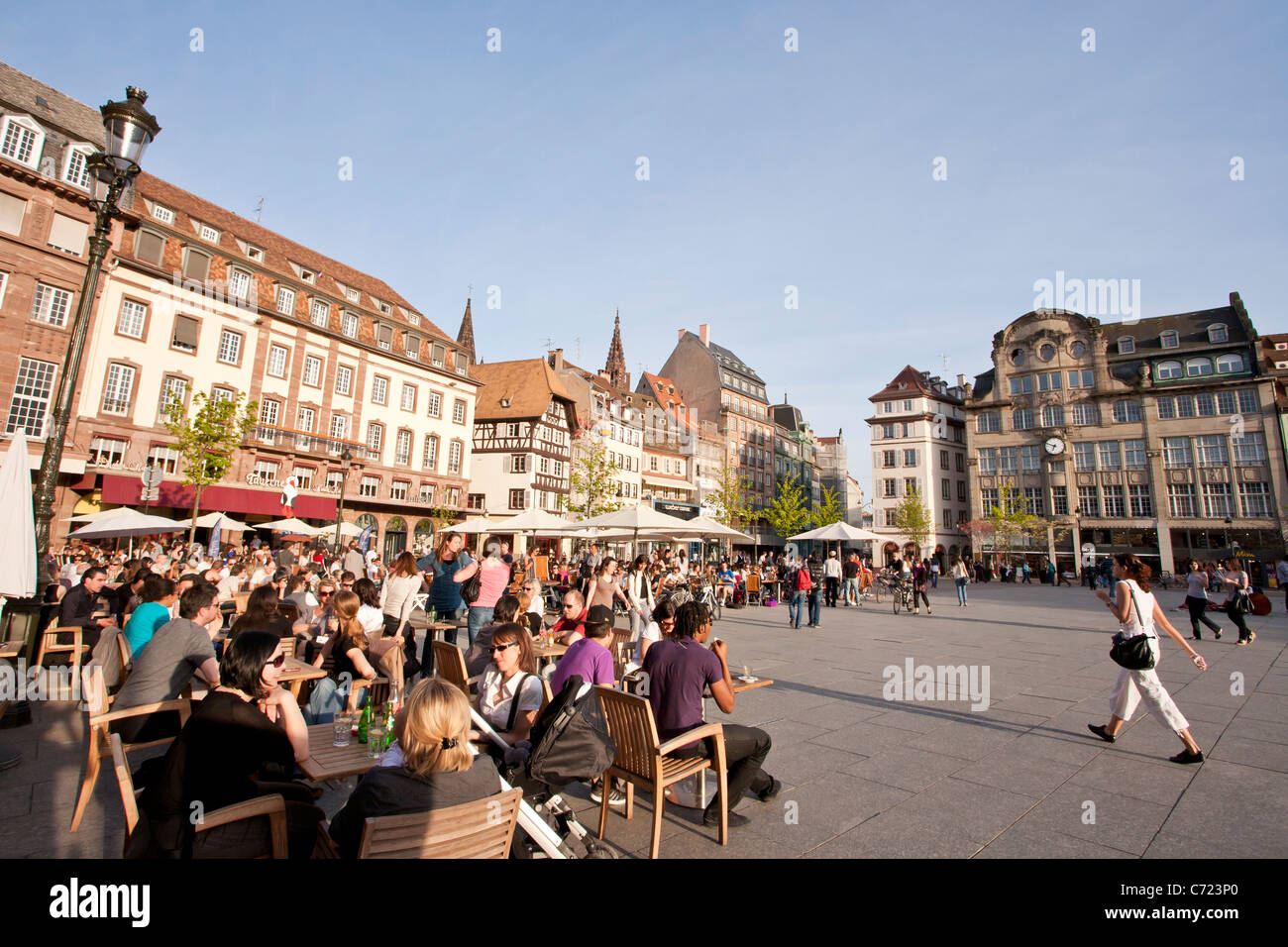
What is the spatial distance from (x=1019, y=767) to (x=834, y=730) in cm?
176

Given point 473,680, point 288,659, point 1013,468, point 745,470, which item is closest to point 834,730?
point 473,680

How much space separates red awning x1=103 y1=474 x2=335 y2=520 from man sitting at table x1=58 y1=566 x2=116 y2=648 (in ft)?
74.8

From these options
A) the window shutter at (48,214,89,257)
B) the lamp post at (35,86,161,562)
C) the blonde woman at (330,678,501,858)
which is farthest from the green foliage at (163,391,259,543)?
the blonde woman at (330,678,501,858)

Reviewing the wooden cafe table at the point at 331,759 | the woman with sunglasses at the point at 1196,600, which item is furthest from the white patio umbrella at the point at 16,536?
the woman with sunglasses at the point at 1196,600

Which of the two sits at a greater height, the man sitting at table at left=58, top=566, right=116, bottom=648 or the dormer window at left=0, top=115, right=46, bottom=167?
the dormer window at left=0, top=115, right=46, bottom=167

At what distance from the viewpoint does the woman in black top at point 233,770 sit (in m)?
2.84

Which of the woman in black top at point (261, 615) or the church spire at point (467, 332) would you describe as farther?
the church spire at point (467, 332)

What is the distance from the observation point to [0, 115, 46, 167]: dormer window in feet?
83.6

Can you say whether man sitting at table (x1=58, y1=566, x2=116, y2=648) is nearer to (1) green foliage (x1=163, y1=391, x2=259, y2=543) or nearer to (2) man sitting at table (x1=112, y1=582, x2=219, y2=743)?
(2) man sitting at table (x1=112, y1=582, x2=219, y2=743)

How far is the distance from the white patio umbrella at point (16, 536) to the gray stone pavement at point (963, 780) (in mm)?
1556

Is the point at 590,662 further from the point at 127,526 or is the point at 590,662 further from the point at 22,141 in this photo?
the point at 22,141

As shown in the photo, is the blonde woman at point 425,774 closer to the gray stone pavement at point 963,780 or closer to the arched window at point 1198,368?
the gray stone pavement at point 963,780

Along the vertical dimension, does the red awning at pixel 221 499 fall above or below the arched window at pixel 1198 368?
below
